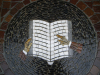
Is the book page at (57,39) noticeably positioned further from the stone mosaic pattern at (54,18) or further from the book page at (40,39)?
the stone mosaic pattern at (54,18)

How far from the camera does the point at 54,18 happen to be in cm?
393

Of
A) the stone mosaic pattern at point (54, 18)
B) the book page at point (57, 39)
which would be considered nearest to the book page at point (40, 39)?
the book page at point (57, 39)

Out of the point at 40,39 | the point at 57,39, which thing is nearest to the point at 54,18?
the point at 57,39

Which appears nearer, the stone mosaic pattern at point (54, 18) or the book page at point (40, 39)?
the stone mosaic pattern at point (54, 18)

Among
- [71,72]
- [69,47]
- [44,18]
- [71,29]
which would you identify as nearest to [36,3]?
[44,18]

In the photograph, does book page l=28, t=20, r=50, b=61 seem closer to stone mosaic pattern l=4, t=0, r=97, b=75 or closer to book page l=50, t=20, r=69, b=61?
book page l=50, t=20, r=69, b=61

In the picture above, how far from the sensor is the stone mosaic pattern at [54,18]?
135 inches

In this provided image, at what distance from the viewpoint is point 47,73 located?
12.2 feet

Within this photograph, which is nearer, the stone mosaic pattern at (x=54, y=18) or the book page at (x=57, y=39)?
the stone mosaic pattern at (x=54, y=18)

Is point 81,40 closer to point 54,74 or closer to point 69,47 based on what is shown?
point 69,47

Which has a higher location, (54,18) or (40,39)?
(54,18)

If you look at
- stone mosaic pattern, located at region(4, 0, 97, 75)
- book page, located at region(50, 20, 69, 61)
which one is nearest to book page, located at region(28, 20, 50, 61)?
book page, located at region(50, 20, 69, 61)

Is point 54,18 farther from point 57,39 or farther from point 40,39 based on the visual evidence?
point 40,39

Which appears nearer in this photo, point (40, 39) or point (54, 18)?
point (54, 18)
